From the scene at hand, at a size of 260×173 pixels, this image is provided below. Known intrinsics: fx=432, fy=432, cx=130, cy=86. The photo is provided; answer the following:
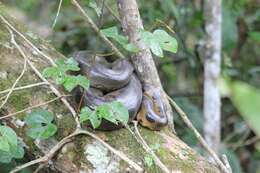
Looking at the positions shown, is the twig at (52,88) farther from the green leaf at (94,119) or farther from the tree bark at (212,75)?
the tree bark at (212,75)

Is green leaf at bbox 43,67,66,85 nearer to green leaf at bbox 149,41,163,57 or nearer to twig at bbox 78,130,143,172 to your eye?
twig at bbox 78,130,143,172

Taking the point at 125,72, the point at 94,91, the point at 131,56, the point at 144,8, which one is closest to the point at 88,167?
the point at 94,91

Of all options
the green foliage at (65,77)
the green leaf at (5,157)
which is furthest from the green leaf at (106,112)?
the green leaf at (5,157)

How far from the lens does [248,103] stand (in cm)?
54

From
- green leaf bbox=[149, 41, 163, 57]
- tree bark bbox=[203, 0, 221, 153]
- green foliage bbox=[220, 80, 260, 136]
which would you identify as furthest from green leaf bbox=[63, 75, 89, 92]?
tree bark bbox=[203, 0, 221, 153]

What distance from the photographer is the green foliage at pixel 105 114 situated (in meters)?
1.80

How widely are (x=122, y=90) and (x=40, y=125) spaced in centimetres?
50

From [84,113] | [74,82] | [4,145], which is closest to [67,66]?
[74,82]

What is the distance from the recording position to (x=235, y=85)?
0.59 metres

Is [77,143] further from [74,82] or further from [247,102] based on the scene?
[247,102]

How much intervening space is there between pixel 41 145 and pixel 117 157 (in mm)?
347

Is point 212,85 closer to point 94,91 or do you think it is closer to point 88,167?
point 94,91

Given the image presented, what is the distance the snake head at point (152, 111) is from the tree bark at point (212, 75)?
3.21 feet

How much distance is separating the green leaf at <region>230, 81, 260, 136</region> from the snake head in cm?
153
